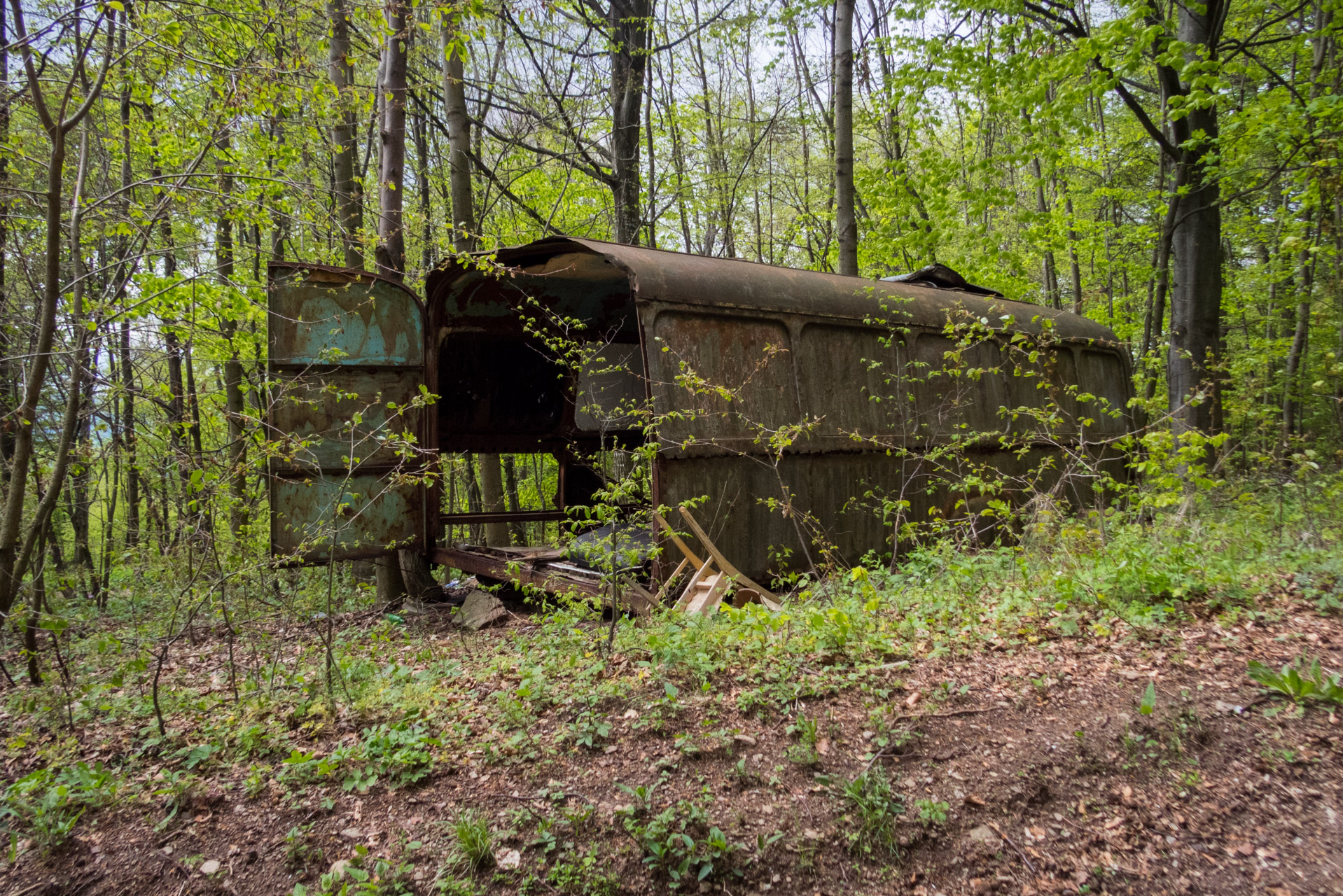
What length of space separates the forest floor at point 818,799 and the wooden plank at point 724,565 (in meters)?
1.61

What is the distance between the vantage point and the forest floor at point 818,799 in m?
2.53

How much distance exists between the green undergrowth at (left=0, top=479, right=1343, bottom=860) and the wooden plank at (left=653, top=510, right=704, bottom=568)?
1.91 ft

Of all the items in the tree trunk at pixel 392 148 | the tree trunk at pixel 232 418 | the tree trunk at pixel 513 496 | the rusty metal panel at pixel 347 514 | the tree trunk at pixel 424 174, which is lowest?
the tree trunk at pixel 513 496

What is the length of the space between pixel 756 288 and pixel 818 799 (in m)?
4.21

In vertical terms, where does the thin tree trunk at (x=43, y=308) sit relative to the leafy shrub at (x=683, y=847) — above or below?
above

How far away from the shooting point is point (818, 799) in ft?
9.42

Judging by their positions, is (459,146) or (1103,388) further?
(1103,388)

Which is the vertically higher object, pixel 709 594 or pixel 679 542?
pixel 679 542

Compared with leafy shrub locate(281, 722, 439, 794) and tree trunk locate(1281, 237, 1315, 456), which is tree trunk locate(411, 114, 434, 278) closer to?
leafy shrub locate(281, 722, 439, 794)

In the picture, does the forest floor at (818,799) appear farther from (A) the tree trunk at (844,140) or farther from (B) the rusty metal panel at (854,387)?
(A) the tree trunk at (844,140)

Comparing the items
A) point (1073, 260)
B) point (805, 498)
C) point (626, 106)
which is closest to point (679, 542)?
point (805, 498)

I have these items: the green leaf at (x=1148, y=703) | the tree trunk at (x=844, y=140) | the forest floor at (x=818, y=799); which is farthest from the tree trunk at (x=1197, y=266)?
the green leaf at (x=1148, y=703)

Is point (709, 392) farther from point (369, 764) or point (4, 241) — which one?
point (4, 241)

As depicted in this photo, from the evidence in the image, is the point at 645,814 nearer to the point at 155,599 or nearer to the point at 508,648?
the point at 508,648
